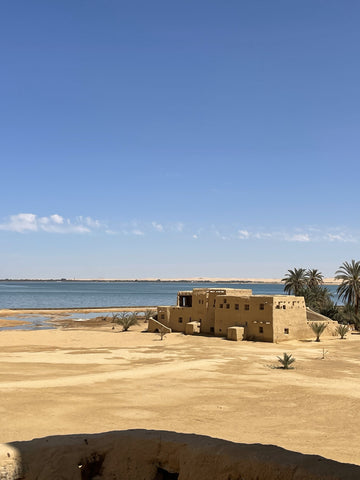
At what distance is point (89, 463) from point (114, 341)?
28.8 meters

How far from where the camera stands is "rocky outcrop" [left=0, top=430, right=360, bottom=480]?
5566 mm

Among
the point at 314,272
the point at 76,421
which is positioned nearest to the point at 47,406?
the point at 76,421

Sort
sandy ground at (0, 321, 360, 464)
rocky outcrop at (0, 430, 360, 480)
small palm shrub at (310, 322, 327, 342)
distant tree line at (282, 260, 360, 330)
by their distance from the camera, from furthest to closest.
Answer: distant tree line at (282, 260, 360, 330) → small palm shrub at (310, 322, 327, 342) → sandy ground at (0, 321, 360, 464) → rocky outcrop at (0, 430, 360, 480)

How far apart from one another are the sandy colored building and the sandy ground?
4.23 meters

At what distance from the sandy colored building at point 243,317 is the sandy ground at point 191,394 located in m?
4.23

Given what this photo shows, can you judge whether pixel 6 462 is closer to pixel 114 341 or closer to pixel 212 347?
pixel 212 347

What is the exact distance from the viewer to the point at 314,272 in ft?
194

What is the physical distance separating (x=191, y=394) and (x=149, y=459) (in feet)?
32.0

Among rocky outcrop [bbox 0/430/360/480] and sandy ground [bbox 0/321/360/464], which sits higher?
rocky outcrop [bbox 0/430/360/480]

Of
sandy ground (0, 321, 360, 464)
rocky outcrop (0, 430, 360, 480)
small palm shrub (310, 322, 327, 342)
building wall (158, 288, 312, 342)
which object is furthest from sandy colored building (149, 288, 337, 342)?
rocky outcrop (0, 430, 360, 480)

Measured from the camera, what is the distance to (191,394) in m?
15.9

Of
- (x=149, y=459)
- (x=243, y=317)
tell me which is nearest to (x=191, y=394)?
(x=149, y=459)

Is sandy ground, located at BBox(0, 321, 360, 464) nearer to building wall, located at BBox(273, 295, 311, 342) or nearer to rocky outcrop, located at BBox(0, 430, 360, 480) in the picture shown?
building wall, located at BBox(273, 295, 311, 342)

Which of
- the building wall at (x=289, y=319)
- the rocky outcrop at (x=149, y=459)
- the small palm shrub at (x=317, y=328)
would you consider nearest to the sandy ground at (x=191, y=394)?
the building wall at (x=289, y=319)
